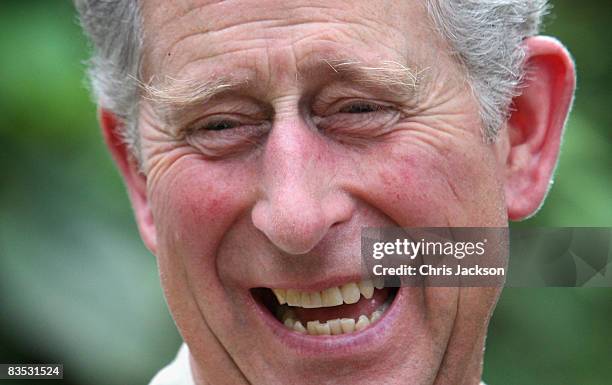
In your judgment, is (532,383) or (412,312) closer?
(412,312)

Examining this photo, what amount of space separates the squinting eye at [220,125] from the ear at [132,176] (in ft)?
1.27

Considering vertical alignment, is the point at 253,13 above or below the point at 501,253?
above

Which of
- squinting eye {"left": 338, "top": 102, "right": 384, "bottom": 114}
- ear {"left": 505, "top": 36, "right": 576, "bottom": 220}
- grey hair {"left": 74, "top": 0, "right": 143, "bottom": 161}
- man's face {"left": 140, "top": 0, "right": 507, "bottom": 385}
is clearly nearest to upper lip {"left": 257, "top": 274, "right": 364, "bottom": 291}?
man's face {"left": 140, "top": 0, "right": 507, "bottom": 385}

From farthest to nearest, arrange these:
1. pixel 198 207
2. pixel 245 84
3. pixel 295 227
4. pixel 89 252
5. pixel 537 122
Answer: pixel 89 252 → pixel 537 122 → pixel 198 207 → pixel 245 84 → pixel 295 227

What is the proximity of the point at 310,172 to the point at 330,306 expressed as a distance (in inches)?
13.0

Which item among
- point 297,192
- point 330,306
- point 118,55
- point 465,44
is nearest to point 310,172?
point 297,192

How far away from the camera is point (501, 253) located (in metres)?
2.45

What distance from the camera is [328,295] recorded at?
2.31 m

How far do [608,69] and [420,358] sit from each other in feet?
8.17

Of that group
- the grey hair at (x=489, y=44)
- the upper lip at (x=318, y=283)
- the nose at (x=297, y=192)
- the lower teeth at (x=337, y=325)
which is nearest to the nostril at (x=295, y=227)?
the nose at (x=297, y=192)

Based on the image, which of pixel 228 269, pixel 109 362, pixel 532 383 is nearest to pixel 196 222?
pixel 228 269

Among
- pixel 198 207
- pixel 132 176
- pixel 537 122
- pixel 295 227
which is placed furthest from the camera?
pixel 132 176

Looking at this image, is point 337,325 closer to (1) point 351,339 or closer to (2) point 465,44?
(1) point 351,339

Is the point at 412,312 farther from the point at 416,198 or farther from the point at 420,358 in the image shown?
the point at 416,198
